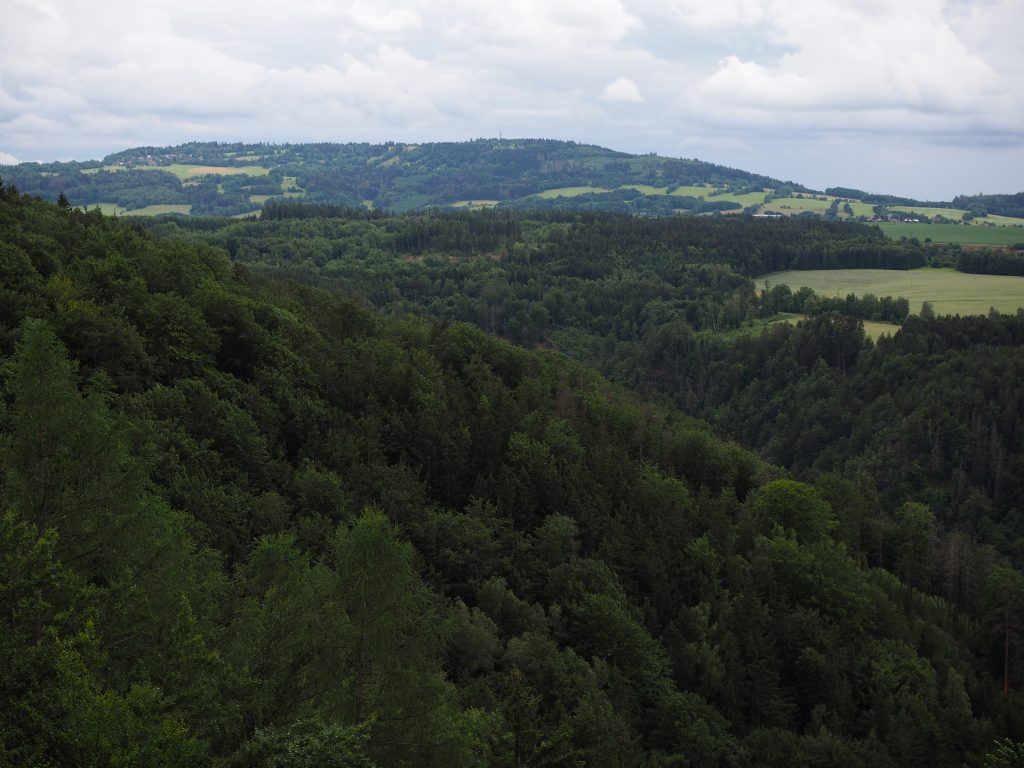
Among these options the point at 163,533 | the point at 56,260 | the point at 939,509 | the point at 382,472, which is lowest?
the point at 939,509

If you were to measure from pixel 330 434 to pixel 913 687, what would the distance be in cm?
3744

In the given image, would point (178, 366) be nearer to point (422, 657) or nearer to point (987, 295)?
point (422, 657)

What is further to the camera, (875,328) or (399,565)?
(875,328)

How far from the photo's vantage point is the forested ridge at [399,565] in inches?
754

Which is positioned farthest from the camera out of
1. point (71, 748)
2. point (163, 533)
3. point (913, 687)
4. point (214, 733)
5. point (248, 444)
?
point (913, 687)

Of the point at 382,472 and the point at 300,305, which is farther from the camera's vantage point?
the point at 300,305

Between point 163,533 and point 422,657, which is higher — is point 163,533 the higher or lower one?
the higher one

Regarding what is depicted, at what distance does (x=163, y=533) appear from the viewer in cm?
2492

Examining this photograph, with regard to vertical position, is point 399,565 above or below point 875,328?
above

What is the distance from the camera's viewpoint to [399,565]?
23031 millimetres

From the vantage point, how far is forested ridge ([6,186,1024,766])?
62.8 feet

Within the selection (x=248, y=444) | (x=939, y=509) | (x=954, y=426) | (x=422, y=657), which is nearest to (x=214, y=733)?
(x=422, y=657)

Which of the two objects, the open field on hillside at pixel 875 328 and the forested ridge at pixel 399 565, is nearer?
the forested ridge at pixel 399 565

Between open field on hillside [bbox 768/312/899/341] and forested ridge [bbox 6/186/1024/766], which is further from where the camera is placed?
open field on hillside [bbox 768/312/899/341]
